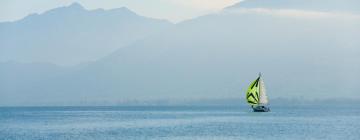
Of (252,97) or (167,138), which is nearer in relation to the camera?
(167,138)

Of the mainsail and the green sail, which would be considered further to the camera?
the green sail

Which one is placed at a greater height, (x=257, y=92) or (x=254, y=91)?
(x=254, y=91)

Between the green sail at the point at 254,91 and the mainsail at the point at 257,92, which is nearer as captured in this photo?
the mainsail at the point at 257,92

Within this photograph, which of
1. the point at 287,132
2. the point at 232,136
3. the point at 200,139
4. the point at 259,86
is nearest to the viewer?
the point at 200,139

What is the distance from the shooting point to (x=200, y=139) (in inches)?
3765

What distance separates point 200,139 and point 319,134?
20.8 meters

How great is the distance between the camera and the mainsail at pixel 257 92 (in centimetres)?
16575

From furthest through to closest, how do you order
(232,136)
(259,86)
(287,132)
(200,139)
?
(259,86)
(287,132)
(232,136)
(200,139)

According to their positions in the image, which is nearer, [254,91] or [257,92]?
[254,91]

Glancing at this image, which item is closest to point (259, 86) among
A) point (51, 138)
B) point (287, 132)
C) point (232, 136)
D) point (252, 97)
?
point (252, 97)

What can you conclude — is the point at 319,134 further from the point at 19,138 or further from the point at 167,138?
the point at 19,138

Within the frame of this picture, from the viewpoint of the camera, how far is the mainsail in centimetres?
16575

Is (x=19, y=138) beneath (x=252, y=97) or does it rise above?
beneath

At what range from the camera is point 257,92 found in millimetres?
167625
